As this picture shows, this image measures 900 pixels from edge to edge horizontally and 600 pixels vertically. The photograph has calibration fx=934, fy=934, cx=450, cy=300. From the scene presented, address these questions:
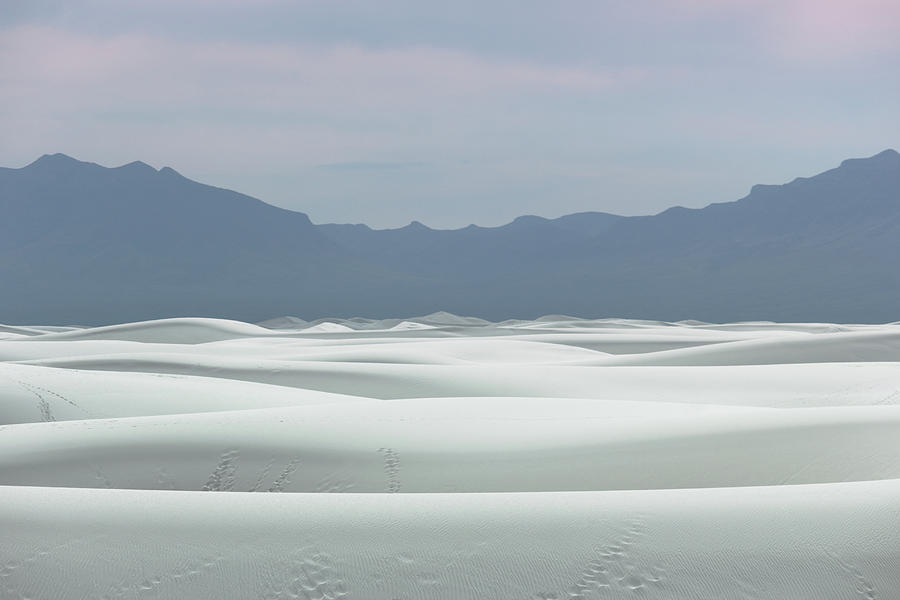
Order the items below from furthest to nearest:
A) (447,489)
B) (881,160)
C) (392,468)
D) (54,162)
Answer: (54,162) → (881,160) → (392,468) → (447,489)

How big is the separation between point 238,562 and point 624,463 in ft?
3.64

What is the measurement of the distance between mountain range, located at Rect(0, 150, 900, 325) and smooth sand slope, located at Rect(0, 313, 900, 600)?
36.8 meters

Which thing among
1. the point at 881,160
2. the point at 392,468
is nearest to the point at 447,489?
the point at 392,468

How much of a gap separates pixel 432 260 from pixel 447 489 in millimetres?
61842

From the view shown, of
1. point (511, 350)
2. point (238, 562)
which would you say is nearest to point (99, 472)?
point (238, 562)

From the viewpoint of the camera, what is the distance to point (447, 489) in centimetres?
219

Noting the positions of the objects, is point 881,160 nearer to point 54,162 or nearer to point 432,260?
point 432,260

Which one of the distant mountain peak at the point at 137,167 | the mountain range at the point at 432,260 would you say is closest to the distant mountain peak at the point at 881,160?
the mountain range at the point at 432,260

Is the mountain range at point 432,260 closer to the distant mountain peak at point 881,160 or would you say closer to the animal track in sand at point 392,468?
the distant mountain peak at point 881,160

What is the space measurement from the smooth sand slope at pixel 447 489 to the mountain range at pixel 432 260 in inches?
1447

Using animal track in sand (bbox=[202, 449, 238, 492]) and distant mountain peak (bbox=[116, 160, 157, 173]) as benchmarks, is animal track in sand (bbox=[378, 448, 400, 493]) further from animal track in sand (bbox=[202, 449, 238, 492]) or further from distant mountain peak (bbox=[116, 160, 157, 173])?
distant mountain peak (bbox=[116, 160, 157, 173])

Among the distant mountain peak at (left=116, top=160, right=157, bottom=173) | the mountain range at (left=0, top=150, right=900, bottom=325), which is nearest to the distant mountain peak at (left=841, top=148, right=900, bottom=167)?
the mountain range at (left=0, top=150, right=900, bottom=325)

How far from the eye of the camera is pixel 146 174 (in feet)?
222

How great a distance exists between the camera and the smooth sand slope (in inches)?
57.1
